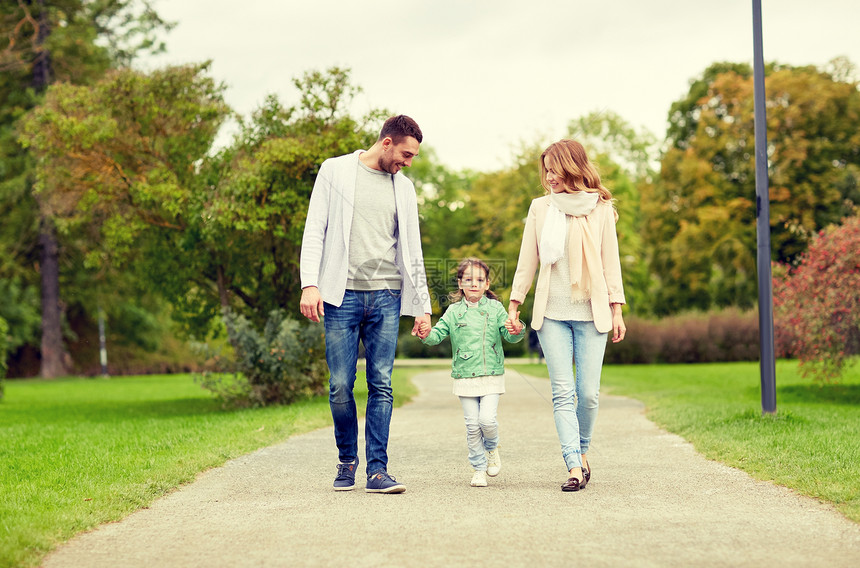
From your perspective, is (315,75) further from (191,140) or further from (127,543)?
(127,543)

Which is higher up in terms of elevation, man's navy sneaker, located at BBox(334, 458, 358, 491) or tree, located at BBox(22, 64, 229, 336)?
tree, located at BBox(22, 64, 229, 336)

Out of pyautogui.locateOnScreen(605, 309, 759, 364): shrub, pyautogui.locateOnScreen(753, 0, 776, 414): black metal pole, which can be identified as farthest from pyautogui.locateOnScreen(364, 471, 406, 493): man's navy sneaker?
pyautogui.locateOnScreen(605, 309, 759, 364): shrub

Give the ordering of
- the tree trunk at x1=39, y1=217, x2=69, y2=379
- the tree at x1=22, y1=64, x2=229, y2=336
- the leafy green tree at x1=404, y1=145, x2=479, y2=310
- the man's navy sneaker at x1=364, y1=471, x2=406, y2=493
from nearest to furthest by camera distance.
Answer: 1. the man's navy sneaker at x1=364, y1=471, x2=406, y2=493
2. the leafy green tree at x1=404, y1=145, x2=479, y2=310
3. the tree at x1=22, y1=64, x2=229, y2=336
4. the tree trunk at x1=39, y1=217, x2=69, y2=379

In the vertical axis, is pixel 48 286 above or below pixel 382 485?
above

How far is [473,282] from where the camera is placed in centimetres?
595

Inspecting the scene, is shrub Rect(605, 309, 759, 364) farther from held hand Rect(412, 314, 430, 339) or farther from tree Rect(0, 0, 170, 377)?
held hand Rect(412, 314, 430, 339)

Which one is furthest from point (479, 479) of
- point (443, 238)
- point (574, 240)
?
point (443, 238)

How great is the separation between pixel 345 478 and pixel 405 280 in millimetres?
1321

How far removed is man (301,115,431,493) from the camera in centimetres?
545

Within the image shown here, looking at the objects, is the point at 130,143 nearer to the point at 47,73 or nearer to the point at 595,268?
the point at 595,268

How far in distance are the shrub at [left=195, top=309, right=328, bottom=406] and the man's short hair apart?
794 cm

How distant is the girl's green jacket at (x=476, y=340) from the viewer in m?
5.83

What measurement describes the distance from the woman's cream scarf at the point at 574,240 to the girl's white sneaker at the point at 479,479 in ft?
4.27

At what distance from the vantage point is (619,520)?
455 centimetres
